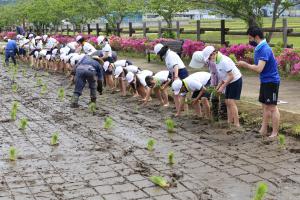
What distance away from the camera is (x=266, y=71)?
7.49 metres

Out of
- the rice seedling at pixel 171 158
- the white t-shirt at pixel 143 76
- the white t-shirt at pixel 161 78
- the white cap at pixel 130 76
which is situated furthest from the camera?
the white cap at pixel 130 76

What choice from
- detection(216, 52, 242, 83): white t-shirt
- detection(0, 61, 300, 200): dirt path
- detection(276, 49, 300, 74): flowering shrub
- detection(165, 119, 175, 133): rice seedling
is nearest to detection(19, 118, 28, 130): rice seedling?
detection(0, 61, 300, 200): dirt path

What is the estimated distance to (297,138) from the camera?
7.61 m

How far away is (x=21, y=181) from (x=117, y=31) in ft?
74.0

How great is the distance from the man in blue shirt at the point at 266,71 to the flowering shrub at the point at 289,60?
4.97 m

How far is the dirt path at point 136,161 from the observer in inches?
220

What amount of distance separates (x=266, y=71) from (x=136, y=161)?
8.32 ft

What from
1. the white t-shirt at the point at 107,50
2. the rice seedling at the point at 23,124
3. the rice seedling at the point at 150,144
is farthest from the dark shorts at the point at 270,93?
the white t-shirt at the point at 107,50

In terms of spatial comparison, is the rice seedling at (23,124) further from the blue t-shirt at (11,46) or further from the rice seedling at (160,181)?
the blue t-shirt at (11,46)

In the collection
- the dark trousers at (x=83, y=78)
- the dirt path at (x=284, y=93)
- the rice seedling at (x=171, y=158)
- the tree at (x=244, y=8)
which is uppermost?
the tree at (x=244, y=8)

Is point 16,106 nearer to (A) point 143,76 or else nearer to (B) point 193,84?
(A) point 143,76

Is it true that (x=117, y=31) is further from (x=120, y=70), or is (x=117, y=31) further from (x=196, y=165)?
(x=196, y=165)

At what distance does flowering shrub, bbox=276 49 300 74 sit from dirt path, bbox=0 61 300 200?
4154mm

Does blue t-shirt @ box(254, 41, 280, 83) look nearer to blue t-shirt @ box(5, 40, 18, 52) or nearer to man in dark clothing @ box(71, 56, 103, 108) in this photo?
man in dark clothing @ box(71, 56, 103, 108)
